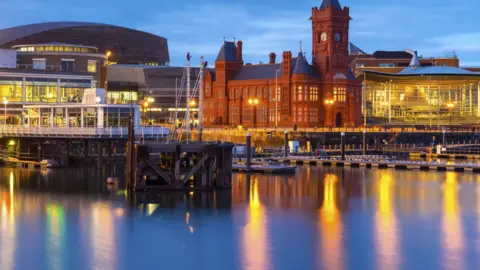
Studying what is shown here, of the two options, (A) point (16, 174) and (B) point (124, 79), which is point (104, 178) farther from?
(B) point (124, 79)

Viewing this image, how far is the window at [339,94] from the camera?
437 feet

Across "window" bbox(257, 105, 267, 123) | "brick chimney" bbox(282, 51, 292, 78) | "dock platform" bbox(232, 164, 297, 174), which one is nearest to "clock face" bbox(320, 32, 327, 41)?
"brick chimney" bbox(282, 51, 292, 78)

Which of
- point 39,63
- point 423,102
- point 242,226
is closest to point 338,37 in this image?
point 39,63

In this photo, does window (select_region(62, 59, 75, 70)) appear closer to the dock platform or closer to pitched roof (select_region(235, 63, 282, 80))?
pitched roof (select_region(235, 63, 282, 80))

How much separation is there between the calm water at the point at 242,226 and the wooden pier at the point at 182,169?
1.48 m

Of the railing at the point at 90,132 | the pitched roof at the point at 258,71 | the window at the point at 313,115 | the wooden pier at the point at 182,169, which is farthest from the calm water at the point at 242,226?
the pitched roof at the point at 258,71

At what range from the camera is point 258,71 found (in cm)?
13912

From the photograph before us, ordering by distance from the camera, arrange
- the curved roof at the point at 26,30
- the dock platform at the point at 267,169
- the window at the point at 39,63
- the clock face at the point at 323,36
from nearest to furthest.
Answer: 1. the dock platform at the point at 267,169
2. the window at the point at 39,63
3. the clock face at the point at 323,36
4. the curved roof at the point at 26,30

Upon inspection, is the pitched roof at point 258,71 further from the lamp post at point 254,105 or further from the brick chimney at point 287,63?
the lamp post at point 254,105

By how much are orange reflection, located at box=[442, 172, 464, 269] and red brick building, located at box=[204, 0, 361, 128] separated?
64.7m

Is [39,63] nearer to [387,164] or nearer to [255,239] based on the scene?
[387,164]

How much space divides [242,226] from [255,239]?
151 inches

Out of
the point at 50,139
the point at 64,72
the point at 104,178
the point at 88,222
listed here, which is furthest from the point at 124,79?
the point at 88,222

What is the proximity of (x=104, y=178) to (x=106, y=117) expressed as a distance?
8.58 metres
